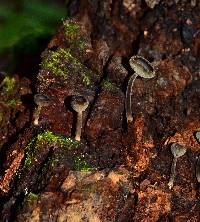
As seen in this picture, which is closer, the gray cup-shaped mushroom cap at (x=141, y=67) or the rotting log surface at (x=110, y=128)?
the rotting log surface at (x=110, y=128)

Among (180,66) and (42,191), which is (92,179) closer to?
A: (42,191)

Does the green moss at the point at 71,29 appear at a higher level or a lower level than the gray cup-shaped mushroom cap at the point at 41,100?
higher

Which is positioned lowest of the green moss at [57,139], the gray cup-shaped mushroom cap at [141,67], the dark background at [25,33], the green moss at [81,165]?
the green moss at [81,165]

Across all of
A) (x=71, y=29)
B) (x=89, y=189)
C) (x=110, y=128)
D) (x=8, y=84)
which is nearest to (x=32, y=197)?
(x=89, y=189)

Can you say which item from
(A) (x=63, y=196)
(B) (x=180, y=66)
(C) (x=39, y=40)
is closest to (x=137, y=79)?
(B) (x=180, y=66)

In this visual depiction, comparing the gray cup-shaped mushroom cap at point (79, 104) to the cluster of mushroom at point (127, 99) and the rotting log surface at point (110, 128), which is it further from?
the rotting log surface at point (110, 128)

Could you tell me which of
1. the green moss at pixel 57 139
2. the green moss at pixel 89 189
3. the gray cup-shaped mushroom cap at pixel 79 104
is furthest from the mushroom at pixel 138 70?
the green moss at pixel 89 189
